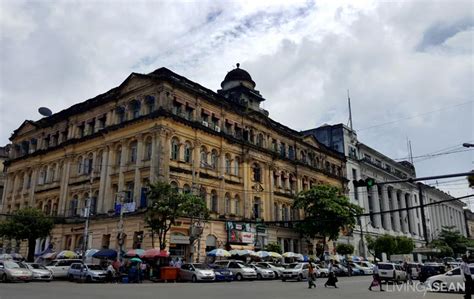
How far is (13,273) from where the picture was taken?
25297 millimetres

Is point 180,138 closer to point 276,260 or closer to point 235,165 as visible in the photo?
point 235,165

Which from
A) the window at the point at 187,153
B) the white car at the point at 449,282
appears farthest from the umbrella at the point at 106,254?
the white car at the point at 449,282

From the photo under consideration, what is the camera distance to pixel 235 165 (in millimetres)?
Answer: 43281

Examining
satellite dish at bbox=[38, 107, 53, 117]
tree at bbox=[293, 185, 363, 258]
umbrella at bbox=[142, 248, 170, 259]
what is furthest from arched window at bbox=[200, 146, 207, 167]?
satellite dish at bbox=[38, 107, 53, 117]

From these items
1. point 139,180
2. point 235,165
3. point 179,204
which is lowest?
point 179,204

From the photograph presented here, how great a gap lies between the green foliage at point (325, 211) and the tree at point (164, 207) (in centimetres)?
1569

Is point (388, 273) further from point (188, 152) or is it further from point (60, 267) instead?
point (60, 267)

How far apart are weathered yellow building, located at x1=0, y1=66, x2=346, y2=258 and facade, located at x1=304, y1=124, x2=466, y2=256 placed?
16.2 m

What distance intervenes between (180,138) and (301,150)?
22.6m

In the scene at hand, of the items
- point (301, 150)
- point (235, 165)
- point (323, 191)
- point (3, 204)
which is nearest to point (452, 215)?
point (301, 150)

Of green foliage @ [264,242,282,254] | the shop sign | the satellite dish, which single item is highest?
the satellite dish

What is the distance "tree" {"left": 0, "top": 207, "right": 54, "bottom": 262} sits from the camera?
37531 millimetres

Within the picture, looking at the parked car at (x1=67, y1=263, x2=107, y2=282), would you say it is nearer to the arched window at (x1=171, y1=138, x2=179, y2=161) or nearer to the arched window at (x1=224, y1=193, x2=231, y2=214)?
the arched window at (x1=171, y1=138, x2=179, y2=161)

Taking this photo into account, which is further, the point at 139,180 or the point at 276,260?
the point at 276,260
